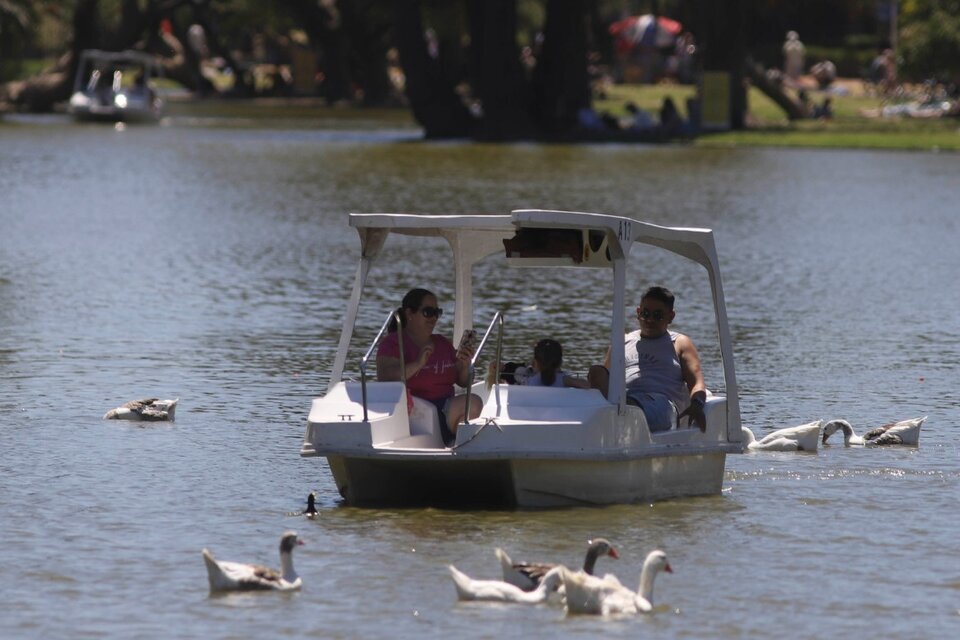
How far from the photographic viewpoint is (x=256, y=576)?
10164 mm

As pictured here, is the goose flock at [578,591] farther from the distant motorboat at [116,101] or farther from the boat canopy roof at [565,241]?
the distant motorboat at [116,101]

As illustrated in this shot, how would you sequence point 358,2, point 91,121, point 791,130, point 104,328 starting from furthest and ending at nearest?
point 358,2
point 91,121
point 791,130
point 104,328

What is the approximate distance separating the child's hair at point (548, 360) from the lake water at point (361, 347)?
0.77 metres

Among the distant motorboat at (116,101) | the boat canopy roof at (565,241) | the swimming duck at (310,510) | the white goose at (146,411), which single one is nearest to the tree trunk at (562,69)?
the distant motorboat at (116,101)

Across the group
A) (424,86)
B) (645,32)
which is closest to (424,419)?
(424,86)

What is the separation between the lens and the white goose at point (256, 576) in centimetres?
1011

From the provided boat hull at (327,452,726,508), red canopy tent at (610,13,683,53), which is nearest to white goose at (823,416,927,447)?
boat hull at (327,452,726,508)

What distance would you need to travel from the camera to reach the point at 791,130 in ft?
186

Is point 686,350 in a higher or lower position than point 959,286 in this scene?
higher

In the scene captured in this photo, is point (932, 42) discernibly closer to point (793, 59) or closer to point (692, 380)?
point (793, 59)

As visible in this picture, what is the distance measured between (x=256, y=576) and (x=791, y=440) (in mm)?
5307

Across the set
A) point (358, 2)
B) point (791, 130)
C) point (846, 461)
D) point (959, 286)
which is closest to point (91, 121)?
point (358, 2)

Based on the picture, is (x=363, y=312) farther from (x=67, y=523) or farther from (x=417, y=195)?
(x=417, y=195)

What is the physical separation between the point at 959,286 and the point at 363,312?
24.4 feet
